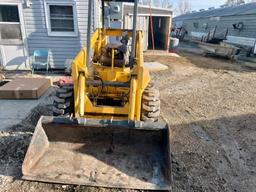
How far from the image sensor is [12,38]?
829 centimetres

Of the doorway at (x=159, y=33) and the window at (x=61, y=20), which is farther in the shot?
the doorway at (x=159, y=33)

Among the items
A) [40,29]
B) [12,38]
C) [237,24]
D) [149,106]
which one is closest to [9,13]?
[12,38]

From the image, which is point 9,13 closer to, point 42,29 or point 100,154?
point 42,29

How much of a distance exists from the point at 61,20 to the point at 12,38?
187cm

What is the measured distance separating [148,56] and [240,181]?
1042cm

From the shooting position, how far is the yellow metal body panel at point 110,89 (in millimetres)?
3568

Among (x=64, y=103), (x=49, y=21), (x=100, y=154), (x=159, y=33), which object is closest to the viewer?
(x=100, y=154)

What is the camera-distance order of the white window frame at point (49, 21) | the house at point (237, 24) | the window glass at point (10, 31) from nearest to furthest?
1. the white window frame at point (49, 21)
2. the window glass at point (10, 31)
3. the house at point (237, 24)

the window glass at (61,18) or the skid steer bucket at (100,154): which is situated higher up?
the window glass at (61,18)

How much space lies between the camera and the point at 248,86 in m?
8.12

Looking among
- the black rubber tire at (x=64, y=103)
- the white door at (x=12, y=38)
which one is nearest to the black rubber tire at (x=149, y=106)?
the black rubber tire at (x=64, y=103)

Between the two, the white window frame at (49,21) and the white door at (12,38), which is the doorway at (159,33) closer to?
the white window frame at (49,21)

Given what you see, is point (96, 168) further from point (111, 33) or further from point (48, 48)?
point (48, 48)

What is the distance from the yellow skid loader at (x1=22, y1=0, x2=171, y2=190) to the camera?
294cm
